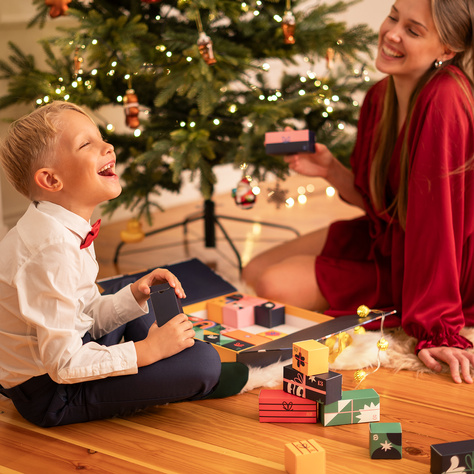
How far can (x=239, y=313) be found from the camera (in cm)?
167

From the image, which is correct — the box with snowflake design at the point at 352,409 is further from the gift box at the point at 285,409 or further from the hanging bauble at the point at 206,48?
the hanging bauble at the point at 206,48

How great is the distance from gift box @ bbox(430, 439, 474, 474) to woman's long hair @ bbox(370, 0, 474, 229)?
28.8 inches

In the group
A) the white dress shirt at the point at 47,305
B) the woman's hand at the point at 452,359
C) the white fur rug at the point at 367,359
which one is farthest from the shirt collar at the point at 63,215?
the woman's hand at the point at 452,359

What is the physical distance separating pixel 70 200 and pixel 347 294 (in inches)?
35.4

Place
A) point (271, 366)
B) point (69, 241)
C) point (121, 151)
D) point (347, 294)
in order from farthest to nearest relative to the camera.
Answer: point (121, 151) < point (347, 294) < point (271, 366) < point (69, 241)

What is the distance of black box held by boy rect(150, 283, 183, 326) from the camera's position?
1.25m

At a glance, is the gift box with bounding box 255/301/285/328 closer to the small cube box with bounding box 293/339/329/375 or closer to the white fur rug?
the white fur rug

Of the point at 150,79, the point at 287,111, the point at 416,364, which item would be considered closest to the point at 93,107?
the point at 150,79

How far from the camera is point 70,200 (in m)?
1.21

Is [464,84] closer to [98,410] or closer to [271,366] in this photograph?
[271,366]

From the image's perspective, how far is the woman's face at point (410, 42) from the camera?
157cm

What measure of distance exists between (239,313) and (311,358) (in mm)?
489

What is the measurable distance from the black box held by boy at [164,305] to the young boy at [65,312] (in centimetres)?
2

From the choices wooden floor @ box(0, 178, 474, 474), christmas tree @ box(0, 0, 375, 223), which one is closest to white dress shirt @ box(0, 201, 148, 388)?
wooden floor @ box(0, 178, 474, 474)
